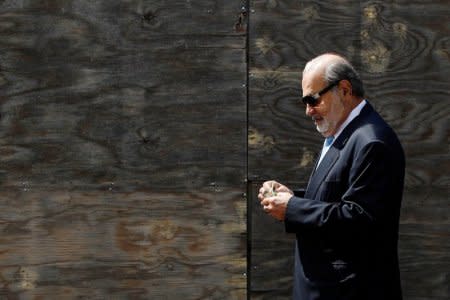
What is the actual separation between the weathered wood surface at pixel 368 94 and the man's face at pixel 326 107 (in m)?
1.10

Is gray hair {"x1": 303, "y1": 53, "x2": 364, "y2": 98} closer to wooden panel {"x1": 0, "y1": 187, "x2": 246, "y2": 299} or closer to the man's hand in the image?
the man's hand

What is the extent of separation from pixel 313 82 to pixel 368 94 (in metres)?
1.23

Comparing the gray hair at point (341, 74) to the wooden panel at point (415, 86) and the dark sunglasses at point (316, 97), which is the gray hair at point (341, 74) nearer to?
the dark sunglasses at point (316, 97)

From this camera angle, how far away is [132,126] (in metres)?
4.86

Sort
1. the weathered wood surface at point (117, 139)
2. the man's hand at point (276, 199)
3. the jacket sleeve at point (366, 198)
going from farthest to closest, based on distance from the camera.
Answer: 1. the weathered wood surface at point (117, 139)
2. the man's hand at point (276, 199)
3. the jacket sleeve at point (366, 198)

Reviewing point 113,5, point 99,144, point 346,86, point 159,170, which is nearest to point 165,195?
point 159,170

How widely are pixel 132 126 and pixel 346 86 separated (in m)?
1.53

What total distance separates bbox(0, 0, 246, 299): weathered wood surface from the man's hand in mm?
1129

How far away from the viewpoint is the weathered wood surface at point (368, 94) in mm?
4859

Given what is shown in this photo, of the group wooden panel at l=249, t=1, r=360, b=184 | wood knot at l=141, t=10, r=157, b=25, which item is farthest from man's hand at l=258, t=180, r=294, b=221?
wood knot at l=141, t=10, r=157, b=25

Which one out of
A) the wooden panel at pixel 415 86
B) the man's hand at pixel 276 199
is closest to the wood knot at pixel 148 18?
the wooden panel at pixel 415 86

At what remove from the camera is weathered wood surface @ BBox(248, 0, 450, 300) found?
486 cm

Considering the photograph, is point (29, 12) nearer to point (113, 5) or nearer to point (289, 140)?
point (113, 5)

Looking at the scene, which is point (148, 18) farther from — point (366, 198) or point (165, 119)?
point (366, 198)
